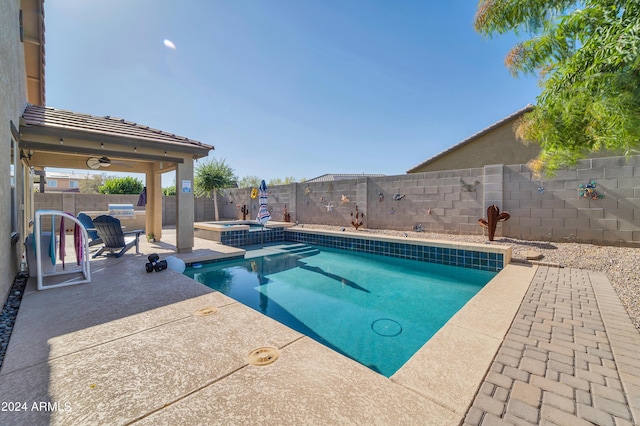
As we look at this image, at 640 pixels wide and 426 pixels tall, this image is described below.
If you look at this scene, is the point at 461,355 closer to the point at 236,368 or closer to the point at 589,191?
the point at 236,368

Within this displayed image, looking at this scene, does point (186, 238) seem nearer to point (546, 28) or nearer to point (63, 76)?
point (63, 76)

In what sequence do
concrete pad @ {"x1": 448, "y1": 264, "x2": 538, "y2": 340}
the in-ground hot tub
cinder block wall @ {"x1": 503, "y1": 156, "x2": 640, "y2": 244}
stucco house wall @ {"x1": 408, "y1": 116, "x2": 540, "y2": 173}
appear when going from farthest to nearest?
stucco house wall @ {"x1": 408, "y1": 116, "x2": 540, "y2": 173}, the in-ground hot tub, cinder block wall @ {"x1": 503, "y1": 156, "x2": 640, "y2": 244}, concrete pad @ {"x1": 448, "y1": 264, "x2": 538, "y2": 340}

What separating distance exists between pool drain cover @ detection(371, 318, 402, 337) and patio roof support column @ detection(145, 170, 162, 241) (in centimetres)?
862

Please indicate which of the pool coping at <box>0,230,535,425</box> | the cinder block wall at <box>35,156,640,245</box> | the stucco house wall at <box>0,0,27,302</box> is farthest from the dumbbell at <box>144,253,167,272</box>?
the cinder block wall at <box>35,156,640,245</box>

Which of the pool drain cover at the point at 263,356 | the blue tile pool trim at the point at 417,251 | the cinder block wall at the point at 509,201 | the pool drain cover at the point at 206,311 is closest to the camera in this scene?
the pool drain cover at the point at 263,356

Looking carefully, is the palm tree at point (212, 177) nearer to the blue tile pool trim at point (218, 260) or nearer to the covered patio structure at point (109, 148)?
the covered patio structure at point (109, 148)

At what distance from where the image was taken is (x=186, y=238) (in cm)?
730

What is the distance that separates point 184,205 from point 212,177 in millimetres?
11668

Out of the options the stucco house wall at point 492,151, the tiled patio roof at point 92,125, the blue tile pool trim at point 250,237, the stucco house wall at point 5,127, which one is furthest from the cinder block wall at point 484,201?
the stucco house wall at point 5,127

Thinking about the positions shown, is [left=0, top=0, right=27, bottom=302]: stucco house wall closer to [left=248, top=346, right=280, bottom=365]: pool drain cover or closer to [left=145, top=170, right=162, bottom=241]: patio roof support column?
[left=248, top=346, right=280, bottom=365]: pool drain cover

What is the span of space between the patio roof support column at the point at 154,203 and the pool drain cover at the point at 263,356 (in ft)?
28.2

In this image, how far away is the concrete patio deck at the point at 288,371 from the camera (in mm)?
1603

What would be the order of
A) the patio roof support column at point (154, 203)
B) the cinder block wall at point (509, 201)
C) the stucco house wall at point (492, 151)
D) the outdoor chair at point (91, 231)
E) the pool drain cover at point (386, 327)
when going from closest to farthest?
the pool drain cover at point (386, 327) → the cinder block wall at point (509, 201) → the outdoor chair at point (91, 231) → the patio roof support column at point (154, 203) → the stucco house wall at point (492, 151)

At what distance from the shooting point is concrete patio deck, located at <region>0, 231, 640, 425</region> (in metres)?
1.60
